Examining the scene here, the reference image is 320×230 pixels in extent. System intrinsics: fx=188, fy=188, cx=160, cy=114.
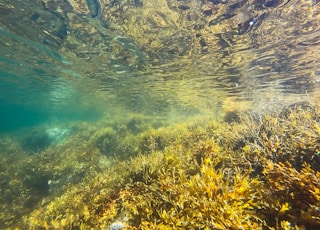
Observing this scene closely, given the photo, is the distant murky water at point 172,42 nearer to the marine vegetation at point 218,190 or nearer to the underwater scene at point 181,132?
the underwater scene at point 181,132

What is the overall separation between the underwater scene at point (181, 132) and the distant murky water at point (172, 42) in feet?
0.25

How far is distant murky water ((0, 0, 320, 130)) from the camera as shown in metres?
7.96

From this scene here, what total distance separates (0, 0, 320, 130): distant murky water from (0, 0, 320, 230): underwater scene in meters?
0.08

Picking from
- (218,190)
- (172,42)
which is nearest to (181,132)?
(172,42)

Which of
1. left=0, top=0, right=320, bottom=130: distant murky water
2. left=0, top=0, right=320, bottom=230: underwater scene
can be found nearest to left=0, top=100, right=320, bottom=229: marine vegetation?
left=0, top=0, right=320, bottom=230: underwater scene

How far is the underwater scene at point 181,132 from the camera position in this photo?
387 cm

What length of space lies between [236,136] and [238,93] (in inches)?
626

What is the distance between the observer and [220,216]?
329cm

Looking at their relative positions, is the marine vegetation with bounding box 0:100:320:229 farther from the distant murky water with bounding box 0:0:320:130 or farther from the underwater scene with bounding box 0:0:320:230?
the distant murky water with bounding box 0:0:320:130

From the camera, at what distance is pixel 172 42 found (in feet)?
35.0

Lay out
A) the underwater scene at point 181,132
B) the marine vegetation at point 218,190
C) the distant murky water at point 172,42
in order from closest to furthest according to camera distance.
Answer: the marine vegetation at point 218,190, the underwater scene at point 181,132, the distant murky water at point 172,42

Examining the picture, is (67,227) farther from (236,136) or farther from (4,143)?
(4,143)

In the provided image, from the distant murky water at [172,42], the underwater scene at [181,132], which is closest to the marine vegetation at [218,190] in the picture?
the underwater scene at [181,132]

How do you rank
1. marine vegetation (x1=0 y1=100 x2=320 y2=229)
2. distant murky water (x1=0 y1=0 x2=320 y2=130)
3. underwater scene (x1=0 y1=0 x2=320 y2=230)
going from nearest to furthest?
marine vegetation (x1=0 y1=100 x2=320 y2=229) → underwater scene (x1=0 y1=0 x2=320 y2=230) → distant murky water (x1=0 y1=0 x2=320 y2=130)
